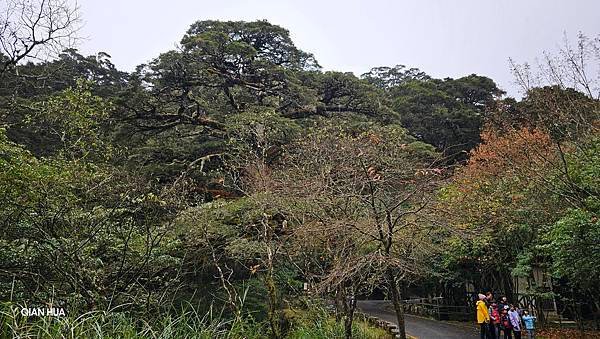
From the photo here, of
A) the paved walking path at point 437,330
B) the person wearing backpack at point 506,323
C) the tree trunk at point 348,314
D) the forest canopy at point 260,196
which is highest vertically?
the forest canopy at point 260,196

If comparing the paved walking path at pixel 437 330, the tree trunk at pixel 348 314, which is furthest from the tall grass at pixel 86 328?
the paved walking path at pixel 437 330

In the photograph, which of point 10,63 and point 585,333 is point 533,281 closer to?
point 585,333

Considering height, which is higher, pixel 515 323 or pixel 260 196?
pixel 260 196

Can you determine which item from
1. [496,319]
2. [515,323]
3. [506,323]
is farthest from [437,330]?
[496,319]

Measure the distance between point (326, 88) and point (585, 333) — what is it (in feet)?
38.1

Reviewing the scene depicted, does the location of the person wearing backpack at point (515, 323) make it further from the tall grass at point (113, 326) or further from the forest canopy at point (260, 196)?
the tall grass at point (113, 326)

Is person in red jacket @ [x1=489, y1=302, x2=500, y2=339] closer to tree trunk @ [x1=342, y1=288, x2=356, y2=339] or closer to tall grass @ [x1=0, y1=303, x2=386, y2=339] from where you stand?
tree trunk @ [x1=342, y1=288, x2=356, y2=339]

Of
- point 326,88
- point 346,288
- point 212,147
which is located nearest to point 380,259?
point 346,288

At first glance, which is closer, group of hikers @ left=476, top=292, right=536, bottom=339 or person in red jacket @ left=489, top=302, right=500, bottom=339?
person in red jacket @ left=489, top=302, right=500, bottom=339

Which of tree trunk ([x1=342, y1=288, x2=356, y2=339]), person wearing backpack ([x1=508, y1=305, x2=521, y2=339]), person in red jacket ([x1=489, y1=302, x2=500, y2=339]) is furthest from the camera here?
person wearing backpack ([x1=508, y1=305, x2=521, y2=339])

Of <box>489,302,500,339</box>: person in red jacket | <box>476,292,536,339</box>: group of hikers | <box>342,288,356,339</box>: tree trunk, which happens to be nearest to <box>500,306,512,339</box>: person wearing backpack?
<box>476,292,536,339</box>: group of hikers

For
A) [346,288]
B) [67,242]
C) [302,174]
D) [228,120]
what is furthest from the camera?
[228,120]

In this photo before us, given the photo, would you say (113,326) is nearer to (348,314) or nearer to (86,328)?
(86,328)

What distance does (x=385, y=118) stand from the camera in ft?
60.7
